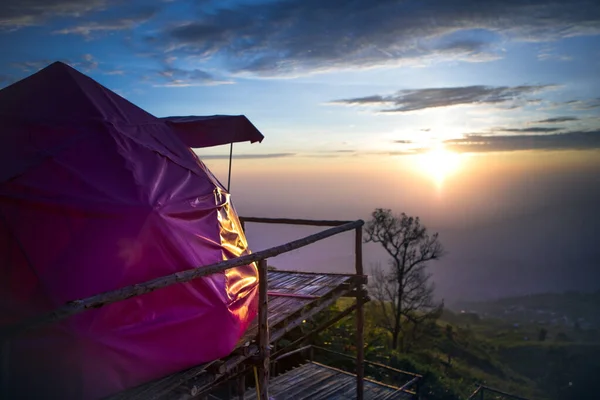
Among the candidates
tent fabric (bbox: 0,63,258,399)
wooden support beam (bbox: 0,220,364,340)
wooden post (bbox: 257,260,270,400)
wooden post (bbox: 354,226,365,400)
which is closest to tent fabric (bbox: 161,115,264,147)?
tent fabric (bbox: 0,63,258,399)

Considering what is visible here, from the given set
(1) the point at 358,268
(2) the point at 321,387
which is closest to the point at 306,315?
(1) the point at 358,268

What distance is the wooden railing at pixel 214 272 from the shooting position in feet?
9.10

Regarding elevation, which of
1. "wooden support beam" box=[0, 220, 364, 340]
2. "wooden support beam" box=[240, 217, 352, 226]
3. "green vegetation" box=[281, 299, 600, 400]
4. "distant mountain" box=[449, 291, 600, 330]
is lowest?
"distant mountain" box=[449, 291, 600, 330]

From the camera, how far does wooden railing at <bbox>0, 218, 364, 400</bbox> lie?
277cm

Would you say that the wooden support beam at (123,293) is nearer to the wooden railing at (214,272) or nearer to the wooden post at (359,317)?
the wooden railing at (214,272)

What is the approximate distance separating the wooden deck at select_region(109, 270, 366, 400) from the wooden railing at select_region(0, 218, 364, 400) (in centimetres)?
33

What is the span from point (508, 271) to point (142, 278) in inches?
4919

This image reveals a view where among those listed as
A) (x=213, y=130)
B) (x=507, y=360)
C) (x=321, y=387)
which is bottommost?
(x=507, y=360)

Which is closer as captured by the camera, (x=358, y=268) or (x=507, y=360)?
(x=358, y=268)

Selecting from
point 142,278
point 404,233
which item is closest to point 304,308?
point 142,278

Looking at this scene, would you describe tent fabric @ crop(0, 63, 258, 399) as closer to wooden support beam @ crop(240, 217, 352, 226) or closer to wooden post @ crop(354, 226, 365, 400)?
wooden support beam @ crop(240, 217, 352, 226)

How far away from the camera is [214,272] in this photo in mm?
4172

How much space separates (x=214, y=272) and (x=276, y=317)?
211 centimetres

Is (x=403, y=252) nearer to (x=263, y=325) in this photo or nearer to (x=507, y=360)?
(x=507, y=360)
